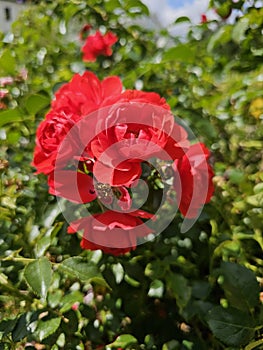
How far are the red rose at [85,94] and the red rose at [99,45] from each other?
53 cm

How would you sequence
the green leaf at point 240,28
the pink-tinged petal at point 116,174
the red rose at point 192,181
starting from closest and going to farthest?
the pink-tinged petal at point 116,174
the red rose at point 192,181
the green leaf at point 240,28

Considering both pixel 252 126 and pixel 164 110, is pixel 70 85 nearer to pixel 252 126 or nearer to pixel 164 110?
pixel 164 110

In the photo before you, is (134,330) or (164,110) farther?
(134,330)

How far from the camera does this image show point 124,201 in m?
0.59

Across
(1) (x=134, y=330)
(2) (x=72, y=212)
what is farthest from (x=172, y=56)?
(1) (x=134, y=330)

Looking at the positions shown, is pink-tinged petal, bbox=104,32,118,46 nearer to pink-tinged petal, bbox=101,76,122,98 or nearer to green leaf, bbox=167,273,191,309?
pink-tinged petal, bbox=101,76,122,98

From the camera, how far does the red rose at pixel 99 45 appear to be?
1199 mm

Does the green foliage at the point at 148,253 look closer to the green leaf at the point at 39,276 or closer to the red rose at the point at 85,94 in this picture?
the green leaf at the point at 39,276

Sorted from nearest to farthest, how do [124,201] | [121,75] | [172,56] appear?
[124,201] < [172,56] < [121,75]

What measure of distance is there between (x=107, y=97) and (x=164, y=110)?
0.30ft

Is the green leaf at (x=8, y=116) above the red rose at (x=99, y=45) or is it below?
above

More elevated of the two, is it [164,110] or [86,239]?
[164,110]

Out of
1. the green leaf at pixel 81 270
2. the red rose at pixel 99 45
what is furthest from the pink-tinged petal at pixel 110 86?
the red rose at pixel 99 45

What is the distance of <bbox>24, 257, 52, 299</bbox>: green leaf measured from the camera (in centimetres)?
57
